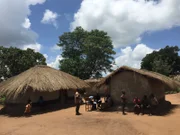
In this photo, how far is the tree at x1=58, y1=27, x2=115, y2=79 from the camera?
34125mm

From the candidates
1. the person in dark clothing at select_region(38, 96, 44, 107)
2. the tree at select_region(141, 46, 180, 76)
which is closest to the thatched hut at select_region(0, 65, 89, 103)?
the person in dark clothing at select_region(38, 96, 44, 107)

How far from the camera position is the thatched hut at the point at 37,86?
15906 mm

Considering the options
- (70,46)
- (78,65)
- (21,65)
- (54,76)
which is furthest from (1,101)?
(70,46)

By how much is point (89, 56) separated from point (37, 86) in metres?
19.1

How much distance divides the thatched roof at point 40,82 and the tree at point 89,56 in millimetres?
14677

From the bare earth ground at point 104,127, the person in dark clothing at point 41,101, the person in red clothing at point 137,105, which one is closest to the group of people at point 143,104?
the person in red clothing at point 137,105

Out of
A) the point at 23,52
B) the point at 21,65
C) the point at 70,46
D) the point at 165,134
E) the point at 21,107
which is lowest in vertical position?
the point at 165,134

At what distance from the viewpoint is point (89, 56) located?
34531 mm

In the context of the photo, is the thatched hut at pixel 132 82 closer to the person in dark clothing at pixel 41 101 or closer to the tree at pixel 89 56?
the person in dark clothing at pixel 41 101

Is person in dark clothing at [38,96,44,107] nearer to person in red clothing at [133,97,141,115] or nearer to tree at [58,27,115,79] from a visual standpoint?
person in red clothing at [133,97,141,115]

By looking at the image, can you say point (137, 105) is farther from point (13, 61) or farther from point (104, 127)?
point (13, 61)

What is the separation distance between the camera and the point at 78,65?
117 ft

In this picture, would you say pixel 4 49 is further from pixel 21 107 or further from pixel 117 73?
pixel 117 73

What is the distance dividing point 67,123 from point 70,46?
2794 centimetres
